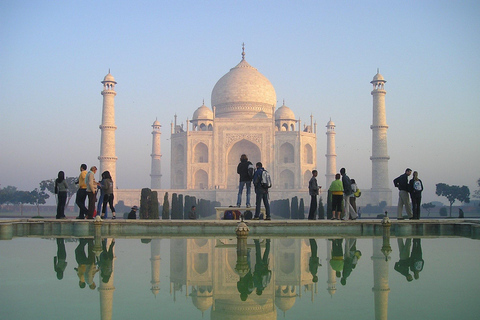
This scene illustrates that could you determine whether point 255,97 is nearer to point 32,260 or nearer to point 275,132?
point 275,132

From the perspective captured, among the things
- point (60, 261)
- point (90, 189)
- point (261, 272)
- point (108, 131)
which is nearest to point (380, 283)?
point (261, 272)

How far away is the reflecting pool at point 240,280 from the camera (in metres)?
3.78

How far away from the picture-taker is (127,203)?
1351 inches

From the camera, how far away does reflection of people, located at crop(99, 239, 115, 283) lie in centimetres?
500

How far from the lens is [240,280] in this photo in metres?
4.81

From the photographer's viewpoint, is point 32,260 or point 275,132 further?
point 275,132

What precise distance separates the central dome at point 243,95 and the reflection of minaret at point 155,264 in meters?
30.3

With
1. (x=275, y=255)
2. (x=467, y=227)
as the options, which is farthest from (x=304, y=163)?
(x=275, y=255)

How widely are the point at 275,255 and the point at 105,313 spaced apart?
2961mm

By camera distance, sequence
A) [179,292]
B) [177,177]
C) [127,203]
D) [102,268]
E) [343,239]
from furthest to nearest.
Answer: [177,177] → [127,203] → [343,239] → [102,268] → [179,292]

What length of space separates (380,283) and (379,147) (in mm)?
29754

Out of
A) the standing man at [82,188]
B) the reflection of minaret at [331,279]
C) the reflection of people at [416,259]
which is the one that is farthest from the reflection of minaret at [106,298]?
the standing man at [82,188]

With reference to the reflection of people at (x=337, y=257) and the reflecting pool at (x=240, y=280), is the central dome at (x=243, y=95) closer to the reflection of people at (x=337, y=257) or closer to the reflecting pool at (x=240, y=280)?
the reflection of people at (x=337, y=257)

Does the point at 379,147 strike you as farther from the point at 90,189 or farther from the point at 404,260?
the point at 404,260
